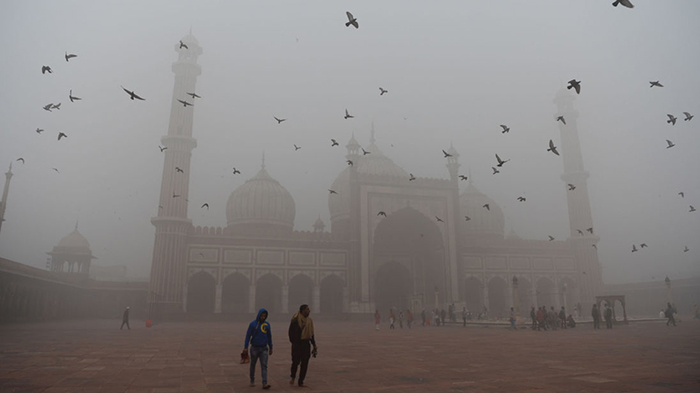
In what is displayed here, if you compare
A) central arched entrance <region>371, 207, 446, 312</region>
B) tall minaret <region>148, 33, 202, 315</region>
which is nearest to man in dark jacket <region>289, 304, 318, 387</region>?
tall minaret <region>148, 33, 202, 315</region>

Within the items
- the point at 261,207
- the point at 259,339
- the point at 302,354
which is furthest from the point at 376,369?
the point at 261,207

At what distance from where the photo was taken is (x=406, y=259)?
115ft

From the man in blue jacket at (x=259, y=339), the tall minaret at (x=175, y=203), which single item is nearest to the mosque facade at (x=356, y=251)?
the tall minaret at (x=175, y=203)

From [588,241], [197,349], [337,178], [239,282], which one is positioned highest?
[337,178]

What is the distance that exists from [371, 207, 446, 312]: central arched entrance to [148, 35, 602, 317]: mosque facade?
0.08 m

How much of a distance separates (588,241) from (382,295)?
55.9 feet

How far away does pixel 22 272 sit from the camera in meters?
22.4

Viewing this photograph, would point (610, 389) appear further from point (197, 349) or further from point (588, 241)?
point (588, 241)

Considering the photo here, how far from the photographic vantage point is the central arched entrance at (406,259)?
109 ft

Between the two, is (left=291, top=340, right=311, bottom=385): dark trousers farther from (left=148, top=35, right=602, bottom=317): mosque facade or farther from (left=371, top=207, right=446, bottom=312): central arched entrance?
(left=371, top=207, right=446, bottom=312): central arched entrance

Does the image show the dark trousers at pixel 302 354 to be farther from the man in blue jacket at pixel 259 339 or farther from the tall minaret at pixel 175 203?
the tall minaret at pixel 175 203

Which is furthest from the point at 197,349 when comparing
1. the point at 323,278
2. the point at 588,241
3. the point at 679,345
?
the point at 588,241

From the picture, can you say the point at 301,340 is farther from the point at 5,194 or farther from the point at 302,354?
the point at 5,194

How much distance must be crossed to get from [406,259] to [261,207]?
11925 millimetres
